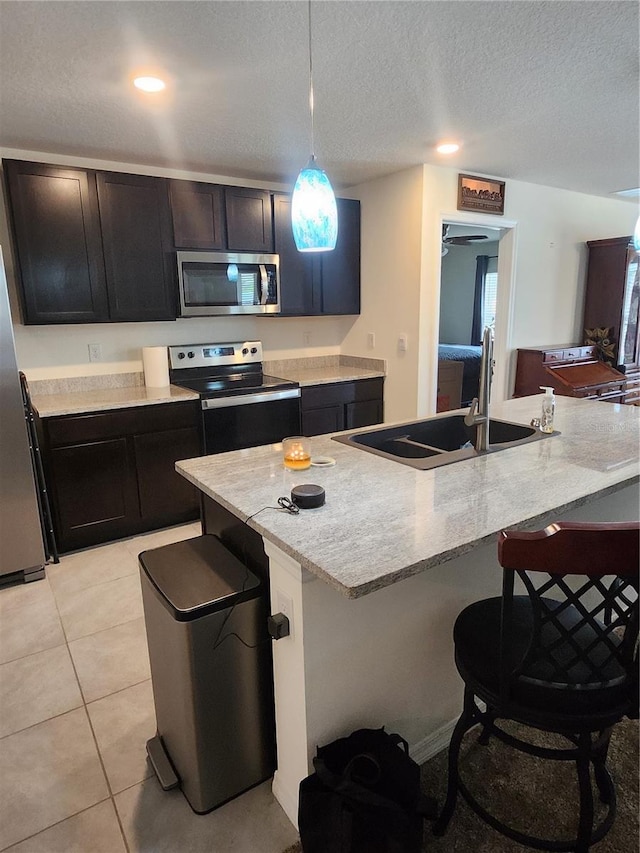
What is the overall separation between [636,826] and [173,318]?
3.35 meters

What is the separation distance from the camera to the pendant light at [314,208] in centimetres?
173

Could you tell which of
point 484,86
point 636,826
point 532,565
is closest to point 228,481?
point 532,565

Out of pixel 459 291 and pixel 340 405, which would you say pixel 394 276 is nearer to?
pixel 340 405

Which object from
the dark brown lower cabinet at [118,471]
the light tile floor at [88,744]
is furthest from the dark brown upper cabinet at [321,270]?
the light tile floor at [88,744]

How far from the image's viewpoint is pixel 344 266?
424cm

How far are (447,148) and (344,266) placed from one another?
126 cm

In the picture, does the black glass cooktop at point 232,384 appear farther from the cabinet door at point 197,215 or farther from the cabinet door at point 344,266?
the cabinet door at point 197,215

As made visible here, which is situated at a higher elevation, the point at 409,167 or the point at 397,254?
the point at 409,167

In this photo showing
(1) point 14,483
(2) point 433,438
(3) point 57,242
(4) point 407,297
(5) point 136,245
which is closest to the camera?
(2) point 433,438

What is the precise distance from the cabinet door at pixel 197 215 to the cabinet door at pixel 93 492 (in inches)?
55.8

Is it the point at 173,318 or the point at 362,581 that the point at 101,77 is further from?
the point at 362,581

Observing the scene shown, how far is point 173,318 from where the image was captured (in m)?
3.52

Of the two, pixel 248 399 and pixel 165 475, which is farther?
pixel 248 399

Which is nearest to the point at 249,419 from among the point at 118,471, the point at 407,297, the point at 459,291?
the point at 118,471
